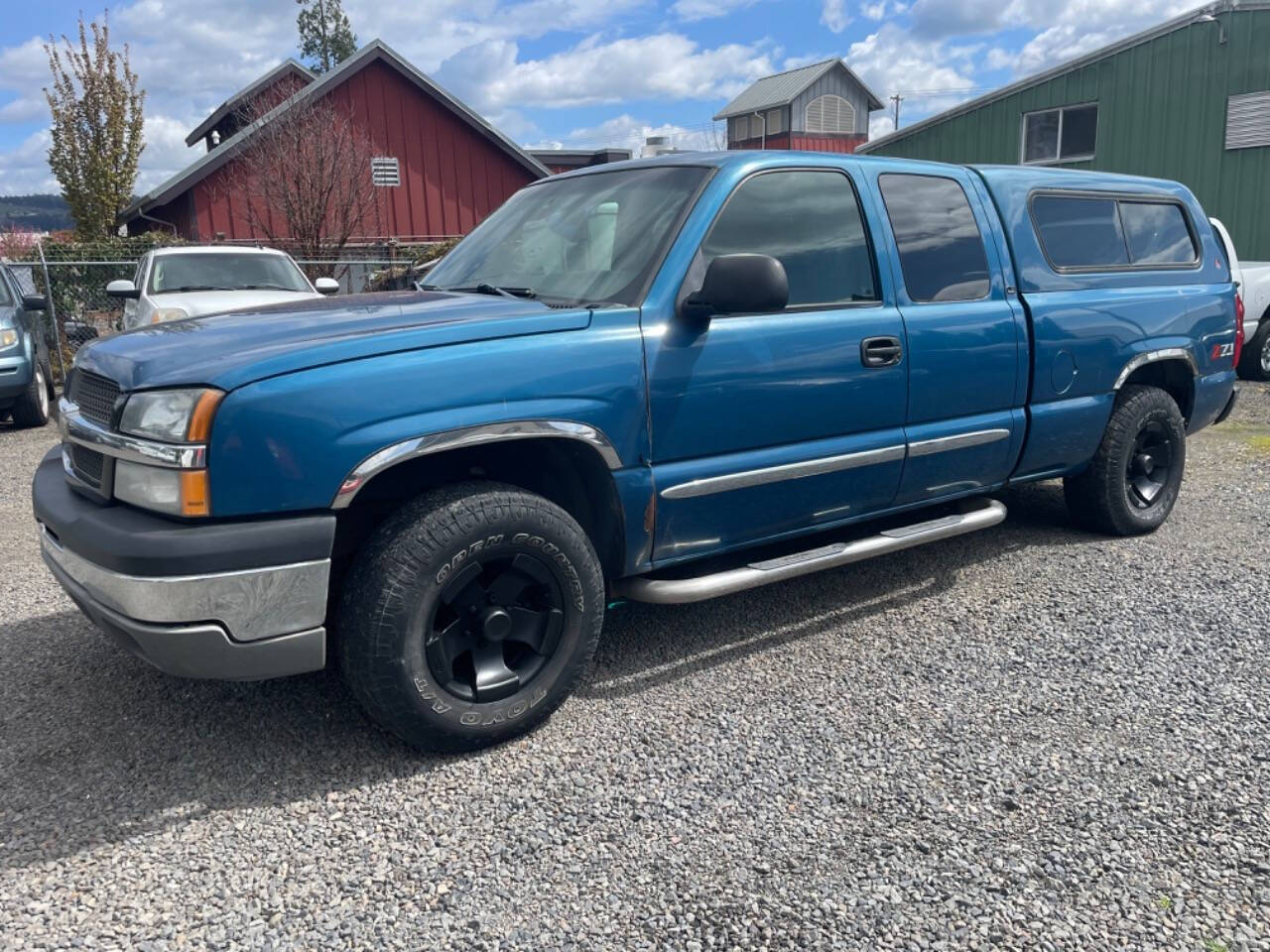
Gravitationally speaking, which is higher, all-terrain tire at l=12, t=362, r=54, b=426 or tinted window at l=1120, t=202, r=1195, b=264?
tinted window at l=1120, t=202, r=1195, b=264

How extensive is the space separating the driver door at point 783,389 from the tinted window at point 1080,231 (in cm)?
129

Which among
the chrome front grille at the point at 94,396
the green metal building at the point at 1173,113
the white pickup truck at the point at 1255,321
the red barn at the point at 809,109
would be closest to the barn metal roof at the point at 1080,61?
the green metal building at the point at 1173,113

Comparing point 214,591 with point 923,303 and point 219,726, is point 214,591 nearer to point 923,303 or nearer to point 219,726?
point 219,726

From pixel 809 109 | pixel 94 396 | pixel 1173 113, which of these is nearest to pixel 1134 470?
pixel 94 396

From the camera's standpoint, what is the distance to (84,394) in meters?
3.06

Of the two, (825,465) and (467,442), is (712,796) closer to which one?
(467,442)

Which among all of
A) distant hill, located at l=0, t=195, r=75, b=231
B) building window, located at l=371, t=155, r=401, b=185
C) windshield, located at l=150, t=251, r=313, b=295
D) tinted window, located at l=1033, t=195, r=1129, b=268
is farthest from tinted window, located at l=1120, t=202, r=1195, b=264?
distant hill, located at l=0, t=195, r=75, b=231

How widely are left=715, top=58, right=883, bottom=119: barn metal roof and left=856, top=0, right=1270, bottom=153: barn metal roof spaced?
2732 cm

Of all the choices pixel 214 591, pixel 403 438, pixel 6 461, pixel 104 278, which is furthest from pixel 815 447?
pixel 104 278

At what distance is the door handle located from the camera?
3.73 m

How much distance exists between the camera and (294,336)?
2.89m

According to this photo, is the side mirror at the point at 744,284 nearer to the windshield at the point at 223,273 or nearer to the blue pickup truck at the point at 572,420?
the blue pickup truck at the point at 572,420

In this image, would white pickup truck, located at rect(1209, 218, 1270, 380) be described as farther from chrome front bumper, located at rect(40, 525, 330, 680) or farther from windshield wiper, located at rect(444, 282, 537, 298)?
chrome front bumper, located at rect(40, 525, 330, 680)

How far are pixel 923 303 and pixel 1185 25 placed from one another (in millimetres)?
15282
